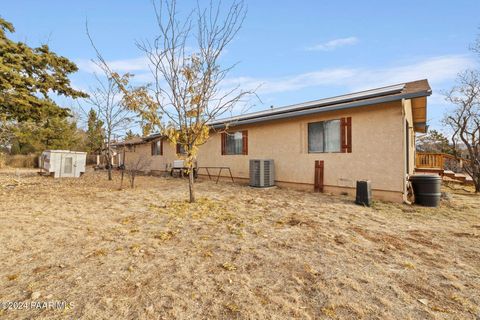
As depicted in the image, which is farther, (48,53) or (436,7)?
(48,53)

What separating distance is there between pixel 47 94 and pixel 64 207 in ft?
23.3

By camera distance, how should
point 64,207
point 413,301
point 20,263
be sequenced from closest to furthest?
1. point 413,301
2. point 20,263
3. point 64,207

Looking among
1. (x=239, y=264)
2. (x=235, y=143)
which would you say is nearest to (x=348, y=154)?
(x=235, y=143)

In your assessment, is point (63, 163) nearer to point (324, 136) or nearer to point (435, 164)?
point (324, 136)

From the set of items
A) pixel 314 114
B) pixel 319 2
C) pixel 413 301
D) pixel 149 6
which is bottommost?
pixel 413 301

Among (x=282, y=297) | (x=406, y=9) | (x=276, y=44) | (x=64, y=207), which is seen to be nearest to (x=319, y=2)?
(x=276, y=44)

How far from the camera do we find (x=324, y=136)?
760 cm

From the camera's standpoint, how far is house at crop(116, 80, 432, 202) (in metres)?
6.14

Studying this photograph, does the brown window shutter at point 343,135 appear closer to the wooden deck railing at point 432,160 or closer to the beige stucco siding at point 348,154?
the beige stucco siding at point 348,154

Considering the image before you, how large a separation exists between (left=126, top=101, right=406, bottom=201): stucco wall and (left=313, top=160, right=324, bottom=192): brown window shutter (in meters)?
0.13

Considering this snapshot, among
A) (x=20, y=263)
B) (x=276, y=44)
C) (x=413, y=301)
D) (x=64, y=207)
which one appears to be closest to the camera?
(x=413, y=301)

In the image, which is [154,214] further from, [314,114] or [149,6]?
[314,114]

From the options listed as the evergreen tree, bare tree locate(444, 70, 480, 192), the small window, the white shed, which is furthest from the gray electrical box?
the white shed

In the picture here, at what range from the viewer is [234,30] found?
5.72 meters
